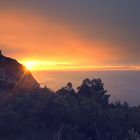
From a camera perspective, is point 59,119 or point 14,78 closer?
point 59,119

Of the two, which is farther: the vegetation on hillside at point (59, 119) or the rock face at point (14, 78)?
the rock face at point (14, 78)

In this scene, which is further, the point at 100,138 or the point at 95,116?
the point at 95,116

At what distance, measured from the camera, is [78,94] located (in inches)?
966

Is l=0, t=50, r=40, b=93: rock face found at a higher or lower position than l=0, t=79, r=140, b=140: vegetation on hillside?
higher

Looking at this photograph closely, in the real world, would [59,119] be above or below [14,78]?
below

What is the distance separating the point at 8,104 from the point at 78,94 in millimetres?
4951

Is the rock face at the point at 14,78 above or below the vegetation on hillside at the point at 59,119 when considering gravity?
above

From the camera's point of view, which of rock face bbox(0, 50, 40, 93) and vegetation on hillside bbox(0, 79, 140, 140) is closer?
vegetation on hillside bbox(0, 79, 140, 140)

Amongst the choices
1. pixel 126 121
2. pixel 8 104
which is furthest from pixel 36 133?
pixel 126 121

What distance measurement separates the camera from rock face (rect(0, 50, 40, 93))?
2389 centimetres

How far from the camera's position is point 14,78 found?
25375 millimetres

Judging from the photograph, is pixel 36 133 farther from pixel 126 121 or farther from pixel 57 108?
pixel 126 121

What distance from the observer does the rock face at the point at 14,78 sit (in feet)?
78.4

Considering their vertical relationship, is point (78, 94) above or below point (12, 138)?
above
